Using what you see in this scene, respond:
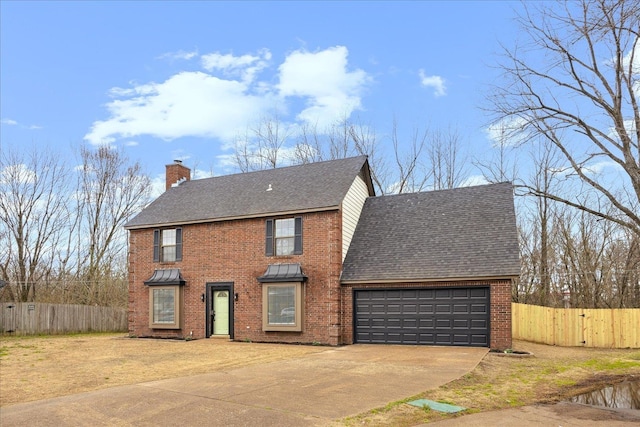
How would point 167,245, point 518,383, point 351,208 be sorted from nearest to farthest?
A: point 518,383, point 351,208, point 167,245

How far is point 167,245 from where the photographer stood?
20.4 m

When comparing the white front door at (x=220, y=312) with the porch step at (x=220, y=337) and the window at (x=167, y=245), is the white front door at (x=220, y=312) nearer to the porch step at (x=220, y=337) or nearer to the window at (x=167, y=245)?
the porch step at (x=220, y=337)

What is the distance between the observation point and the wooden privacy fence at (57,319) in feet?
72.3

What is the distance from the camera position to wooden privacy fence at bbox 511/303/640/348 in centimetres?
1688

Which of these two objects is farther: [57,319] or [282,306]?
[57,319]

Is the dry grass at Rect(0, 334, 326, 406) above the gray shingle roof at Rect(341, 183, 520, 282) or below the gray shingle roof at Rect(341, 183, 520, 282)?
below

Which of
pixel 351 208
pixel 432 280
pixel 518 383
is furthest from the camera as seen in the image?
pixel 351 208

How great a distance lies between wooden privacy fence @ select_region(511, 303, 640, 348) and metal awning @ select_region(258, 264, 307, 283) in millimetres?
8956

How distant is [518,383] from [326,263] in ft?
27.0

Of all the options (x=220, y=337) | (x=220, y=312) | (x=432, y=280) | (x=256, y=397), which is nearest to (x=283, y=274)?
(x=220, y=312)

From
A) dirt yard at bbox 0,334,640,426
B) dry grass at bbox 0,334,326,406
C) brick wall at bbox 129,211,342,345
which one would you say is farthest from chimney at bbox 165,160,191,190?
dirt yard at bbox 0,334,640,426

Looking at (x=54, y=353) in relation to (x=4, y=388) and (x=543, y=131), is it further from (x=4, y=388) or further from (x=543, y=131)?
(x=543, y=131)

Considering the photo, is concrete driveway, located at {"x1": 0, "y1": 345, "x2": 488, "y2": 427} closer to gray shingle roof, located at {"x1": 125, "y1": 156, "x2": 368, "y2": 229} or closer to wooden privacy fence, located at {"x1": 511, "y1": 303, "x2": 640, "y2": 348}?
gray shingle roof, located at {"x1": 125, "y1": 156, "x2": 368, "y2": 229}

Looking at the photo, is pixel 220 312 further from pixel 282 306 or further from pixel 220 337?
pixel 282 306
